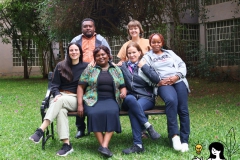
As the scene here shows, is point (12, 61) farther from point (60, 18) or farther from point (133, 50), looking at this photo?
point (133, 50)

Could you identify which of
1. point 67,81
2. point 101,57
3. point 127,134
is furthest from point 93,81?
point 127,134

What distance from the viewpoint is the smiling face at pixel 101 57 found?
6.07 metres

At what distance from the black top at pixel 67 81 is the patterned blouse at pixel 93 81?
28 centimetres

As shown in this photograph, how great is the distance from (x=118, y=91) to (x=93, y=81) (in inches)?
15.8

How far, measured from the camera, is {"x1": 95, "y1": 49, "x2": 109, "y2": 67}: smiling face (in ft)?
19.9

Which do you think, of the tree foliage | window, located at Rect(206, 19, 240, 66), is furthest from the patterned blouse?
the tree foliage

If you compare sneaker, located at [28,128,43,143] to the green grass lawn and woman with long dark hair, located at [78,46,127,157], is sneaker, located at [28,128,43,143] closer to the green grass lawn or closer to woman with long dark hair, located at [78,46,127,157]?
the green grass lawn

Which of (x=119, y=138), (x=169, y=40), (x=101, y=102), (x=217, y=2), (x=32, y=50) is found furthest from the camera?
(x=32, y=50)

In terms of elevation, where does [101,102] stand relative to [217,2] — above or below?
below

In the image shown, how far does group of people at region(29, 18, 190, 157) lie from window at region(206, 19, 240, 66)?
1351 centimetres

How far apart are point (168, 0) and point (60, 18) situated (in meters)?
3.83

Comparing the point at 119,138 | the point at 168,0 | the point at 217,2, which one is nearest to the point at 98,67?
the point at 119,138

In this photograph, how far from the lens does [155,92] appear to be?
6195mm

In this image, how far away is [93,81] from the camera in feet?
19.9
